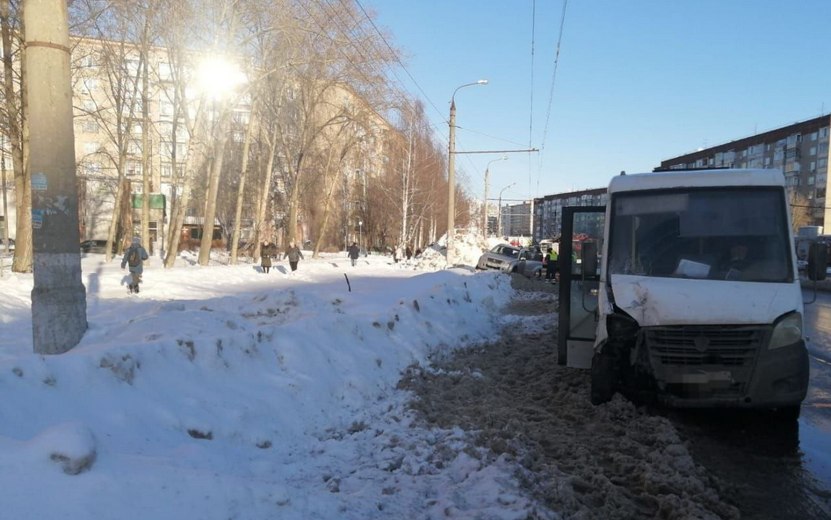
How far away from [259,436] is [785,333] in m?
4.87

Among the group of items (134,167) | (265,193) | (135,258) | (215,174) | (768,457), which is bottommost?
(768,457)

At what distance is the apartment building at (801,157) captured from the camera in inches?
2931

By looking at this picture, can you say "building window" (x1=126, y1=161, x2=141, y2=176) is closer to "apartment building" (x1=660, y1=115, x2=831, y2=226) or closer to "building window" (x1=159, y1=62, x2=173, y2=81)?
"building window" (x1=159, y1=62, x2=173, y2=81)

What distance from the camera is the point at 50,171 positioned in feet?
18.7

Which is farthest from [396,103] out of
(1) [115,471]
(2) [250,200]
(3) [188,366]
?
(1) [115,471]

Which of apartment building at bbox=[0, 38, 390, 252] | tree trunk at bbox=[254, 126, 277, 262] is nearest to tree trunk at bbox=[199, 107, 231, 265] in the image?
apartment building at bbox=[0, 38, 390, 252]

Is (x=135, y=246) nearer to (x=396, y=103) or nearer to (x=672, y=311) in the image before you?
(x=672, y=311)

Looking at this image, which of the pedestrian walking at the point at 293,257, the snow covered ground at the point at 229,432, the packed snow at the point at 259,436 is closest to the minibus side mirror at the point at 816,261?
the packed snow at the point at 259,436

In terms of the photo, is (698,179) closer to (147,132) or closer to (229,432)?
(229,432)

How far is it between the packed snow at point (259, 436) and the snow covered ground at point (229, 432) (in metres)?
0.01

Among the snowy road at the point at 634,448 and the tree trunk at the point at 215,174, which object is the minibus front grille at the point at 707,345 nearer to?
the snowy road at the point at 634,448

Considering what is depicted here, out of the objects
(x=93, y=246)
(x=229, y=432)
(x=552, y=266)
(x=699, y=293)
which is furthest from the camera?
(x=93, y=246)

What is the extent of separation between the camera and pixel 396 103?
35.6 m

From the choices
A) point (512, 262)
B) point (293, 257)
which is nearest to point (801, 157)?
point (512, 262)
